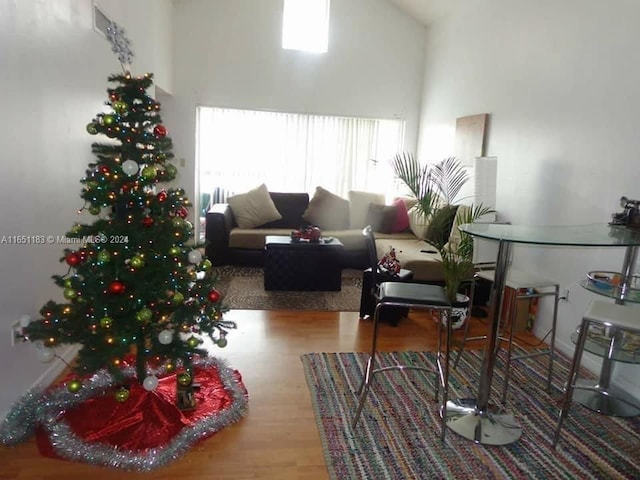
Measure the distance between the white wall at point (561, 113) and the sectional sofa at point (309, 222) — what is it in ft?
4.05

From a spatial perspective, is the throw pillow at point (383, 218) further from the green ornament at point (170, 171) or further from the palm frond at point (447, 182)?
the green ornament at point (170, 171)

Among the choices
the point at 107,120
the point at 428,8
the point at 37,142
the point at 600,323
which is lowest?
the point at 600,323

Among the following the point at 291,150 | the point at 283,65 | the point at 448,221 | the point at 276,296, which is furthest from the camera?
the point at 291,150

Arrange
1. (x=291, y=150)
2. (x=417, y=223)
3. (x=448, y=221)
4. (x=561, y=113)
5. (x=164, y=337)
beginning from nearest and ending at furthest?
(x=164, y=337), (x=561, y=113), (x=448, y=221), (x=417, y=223), (x=291, y=150)

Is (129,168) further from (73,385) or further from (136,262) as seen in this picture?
(73,385)

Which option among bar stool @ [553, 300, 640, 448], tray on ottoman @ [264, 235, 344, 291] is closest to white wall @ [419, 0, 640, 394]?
bar stool @ [553, 300, 640, 448]

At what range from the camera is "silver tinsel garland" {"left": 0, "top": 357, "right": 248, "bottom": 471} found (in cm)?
194

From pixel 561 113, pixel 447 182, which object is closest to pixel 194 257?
pixel 561 113

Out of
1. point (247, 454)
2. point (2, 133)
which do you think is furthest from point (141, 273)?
point (247, 454)

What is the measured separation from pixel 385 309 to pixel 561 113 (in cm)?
194

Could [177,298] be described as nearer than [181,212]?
Yes

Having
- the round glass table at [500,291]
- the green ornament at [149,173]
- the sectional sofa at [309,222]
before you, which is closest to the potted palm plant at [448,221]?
the sectional sofa at [309,222]

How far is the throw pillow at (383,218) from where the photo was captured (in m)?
5.46

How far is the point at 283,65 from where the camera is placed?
587 centimetres
